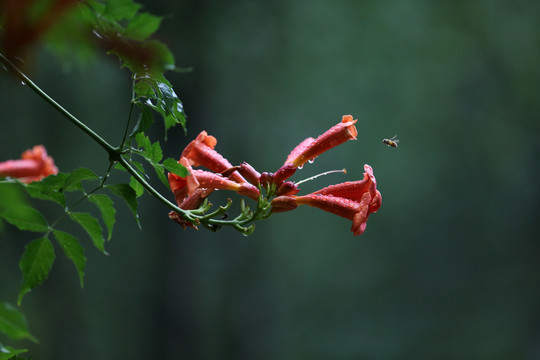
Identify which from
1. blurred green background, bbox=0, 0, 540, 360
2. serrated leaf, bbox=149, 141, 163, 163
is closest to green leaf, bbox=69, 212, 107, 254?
serrated leaf, bbox=149, 141, 163, 163

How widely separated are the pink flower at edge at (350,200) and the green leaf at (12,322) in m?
0.90

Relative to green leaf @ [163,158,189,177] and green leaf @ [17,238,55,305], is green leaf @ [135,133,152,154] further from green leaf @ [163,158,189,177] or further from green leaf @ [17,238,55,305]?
green leaf @ [17,238,55,305]

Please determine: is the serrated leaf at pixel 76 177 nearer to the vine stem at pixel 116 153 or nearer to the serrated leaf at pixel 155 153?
the vine stem at pixel 116 153

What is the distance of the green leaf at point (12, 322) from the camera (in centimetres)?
100

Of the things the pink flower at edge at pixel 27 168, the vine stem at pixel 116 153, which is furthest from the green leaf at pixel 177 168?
the pink flower at edge at pixel 27 168

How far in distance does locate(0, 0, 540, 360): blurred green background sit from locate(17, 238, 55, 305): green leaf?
737 cm

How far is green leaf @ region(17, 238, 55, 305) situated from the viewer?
132cm

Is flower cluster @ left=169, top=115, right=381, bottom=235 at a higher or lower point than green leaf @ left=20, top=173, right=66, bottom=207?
higher

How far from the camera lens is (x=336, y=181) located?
1378 centimetres

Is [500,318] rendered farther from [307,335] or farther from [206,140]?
[206,140]

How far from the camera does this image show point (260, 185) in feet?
5.92

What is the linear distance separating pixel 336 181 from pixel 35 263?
12.7m

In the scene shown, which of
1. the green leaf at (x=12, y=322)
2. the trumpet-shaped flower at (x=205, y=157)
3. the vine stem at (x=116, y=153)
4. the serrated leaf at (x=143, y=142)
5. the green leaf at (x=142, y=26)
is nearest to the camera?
the green leaf at (x=12, y=322)

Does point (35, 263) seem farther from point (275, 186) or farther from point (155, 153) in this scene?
point (275, 186)
